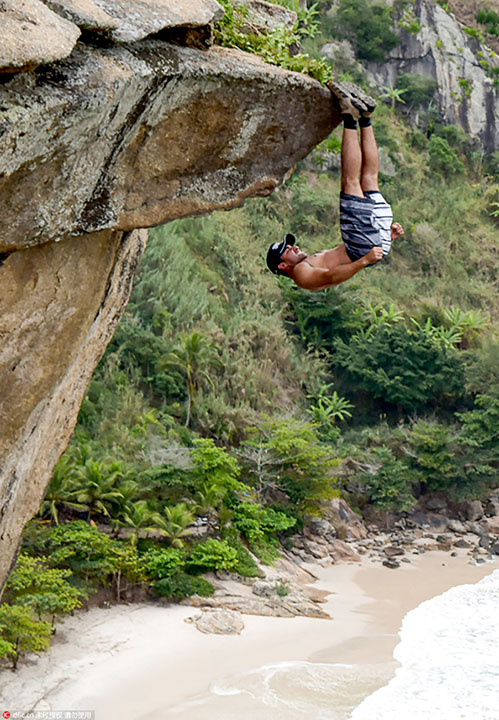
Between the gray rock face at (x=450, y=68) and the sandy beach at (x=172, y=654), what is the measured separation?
3094 centimetres

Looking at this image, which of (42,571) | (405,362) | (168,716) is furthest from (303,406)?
(168,716)

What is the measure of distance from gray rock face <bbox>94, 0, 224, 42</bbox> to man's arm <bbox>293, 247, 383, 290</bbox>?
167 centimetres

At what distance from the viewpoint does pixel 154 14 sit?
413 cm

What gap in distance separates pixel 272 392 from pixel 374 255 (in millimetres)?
19481

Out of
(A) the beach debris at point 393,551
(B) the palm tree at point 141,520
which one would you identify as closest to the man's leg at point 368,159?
(B) the palm tree at point 141,520

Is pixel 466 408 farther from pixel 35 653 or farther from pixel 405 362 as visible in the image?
pixel 35 653

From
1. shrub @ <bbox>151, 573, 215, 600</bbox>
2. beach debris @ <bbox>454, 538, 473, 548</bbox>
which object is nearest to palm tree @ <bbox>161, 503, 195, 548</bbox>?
shrub @ <bbox>151, 573, 215, 600</bbox>

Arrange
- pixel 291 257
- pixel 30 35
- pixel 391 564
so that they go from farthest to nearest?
pixel 391 564, pixel 291 257, pixel 30 35

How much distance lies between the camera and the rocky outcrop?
3.70 m

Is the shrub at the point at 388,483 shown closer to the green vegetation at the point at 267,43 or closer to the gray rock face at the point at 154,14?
the green vegetation at the point at 267,43

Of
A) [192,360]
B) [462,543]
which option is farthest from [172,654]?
[192,360]

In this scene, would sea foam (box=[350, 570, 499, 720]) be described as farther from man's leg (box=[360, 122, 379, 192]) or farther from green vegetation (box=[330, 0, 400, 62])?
green vegetation (box=[330, 0, 400, 62])

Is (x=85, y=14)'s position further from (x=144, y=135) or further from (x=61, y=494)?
(x=61, y=494)

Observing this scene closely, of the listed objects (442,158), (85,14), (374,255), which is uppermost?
(85,14)
